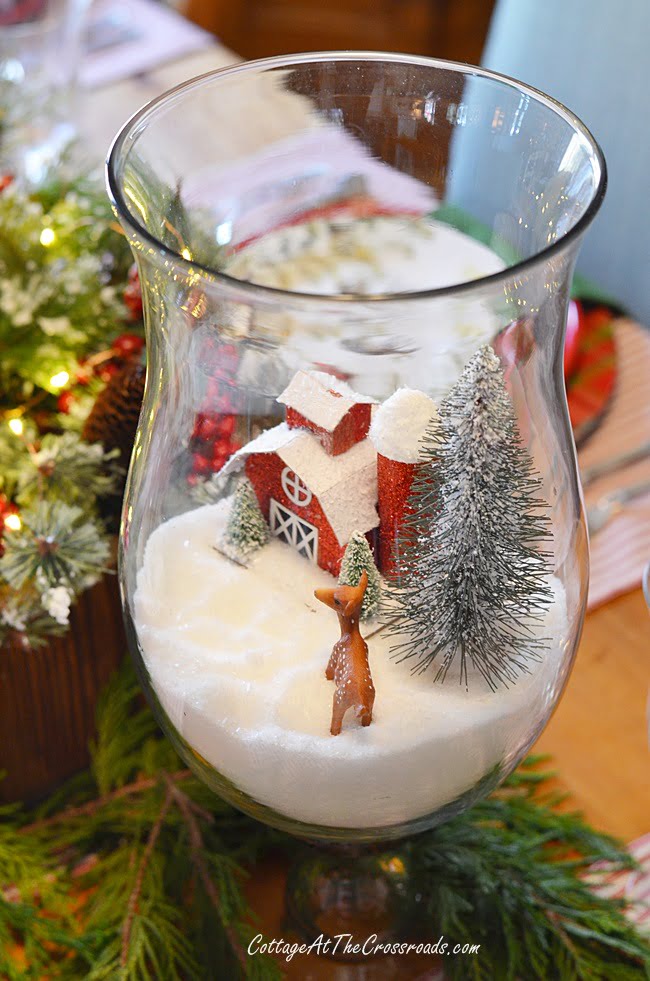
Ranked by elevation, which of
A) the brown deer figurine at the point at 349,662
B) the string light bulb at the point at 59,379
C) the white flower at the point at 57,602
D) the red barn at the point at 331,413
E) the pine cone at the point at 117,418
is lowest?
the white flower at the point at 57,602

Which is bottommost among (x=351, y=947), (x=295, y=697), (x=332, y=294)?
(x=351, y=947)

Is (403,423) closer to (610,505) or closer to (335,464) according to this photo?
(335,464)

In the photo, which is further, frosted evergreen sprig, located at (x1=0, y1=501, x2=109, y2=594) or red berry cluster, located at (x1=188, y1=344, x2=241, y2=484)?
frosted evergreen sprig, located at (x1=0, y1=501, x2=109, y2=594)

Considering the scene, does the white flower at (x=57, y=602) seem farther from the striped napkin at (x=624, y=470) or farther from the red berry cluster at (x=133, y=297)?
the striped napkin at (x=624, y=470)

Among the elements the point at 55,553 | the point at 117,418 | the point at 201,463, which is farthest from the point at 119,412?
the point at 201,463

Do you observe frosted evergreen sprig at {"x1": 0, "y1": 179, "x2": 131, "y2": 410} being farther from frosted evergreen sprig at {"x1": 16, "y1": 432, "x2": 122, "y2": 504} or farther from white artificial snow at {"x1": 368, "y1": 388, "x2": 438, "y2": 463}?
white artificial snow at {"x1": 368, "y1": 388, "x2": 438, "y2": 463}

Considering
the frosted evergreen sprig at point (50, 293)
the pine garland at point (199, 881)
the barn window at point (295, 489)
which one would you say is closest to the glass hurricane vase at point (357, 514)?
the barn window at point (295, 489)

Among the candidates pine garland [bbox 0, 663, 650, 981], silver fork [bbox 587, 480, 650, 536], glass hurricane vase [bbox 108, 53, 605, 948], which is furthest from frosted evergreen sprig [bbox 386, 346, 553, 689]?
silver fork [bbox 587, 480, 650, 536]
